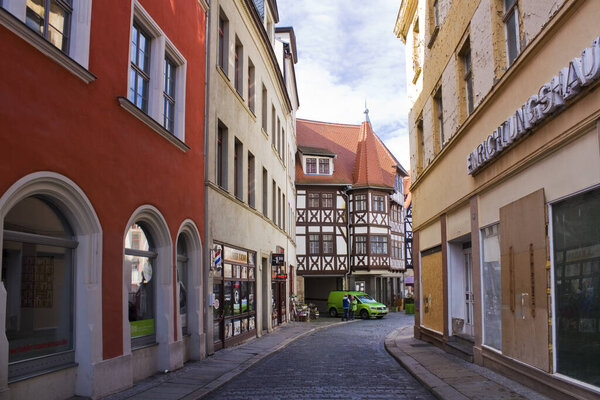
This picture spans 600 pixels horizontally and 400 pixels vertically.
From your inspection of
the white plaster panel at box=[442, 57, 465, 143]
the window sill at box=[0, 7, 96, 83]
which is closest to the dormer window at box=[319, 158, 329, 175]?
the white plaster panel at box=[442, 57, 465, 143]

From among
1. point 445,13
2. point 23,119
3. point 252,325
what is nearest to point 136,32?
point 23,119

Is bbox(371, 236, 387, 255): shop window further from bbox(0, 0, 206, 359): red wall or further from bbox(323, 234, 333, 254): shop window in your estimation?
bbox(0, 0, 206, 359): red wall

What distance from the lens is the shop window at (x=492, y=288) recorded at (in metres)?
11.3

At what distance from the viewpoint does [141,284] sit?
37.7 feet

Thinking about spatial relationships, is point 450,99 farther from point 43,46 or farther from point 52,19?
point 43,46

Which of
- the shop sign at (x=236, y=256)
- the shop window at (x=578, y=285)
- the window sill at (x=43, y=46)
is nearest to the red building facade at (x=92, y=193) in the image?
the window sill at (x=43, y=46)

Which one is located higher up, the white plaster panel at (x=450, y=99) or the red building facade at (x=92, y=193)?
the white plaster panel at (x=450, y=99)

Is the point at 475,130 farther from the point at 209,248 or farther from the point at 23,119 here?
the point at 23,119

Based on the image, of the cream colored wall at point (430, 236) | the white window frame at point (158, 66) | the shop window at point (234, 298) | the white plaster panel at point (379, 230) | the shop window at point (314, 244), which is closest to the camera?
the white window frame at point (158, 66)

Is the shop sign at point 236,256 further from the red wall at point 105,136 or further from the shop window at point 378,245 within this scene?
the shop window at point 378,245

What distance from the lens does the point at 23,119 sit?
24.1 ft

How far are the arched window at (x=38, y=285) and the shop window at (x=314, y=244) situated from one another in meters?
35.9

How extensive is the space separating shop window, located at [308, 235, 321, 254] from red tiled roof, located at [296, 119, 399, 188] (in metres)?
4.05

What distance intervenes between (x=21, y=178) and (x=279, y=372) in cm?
698
